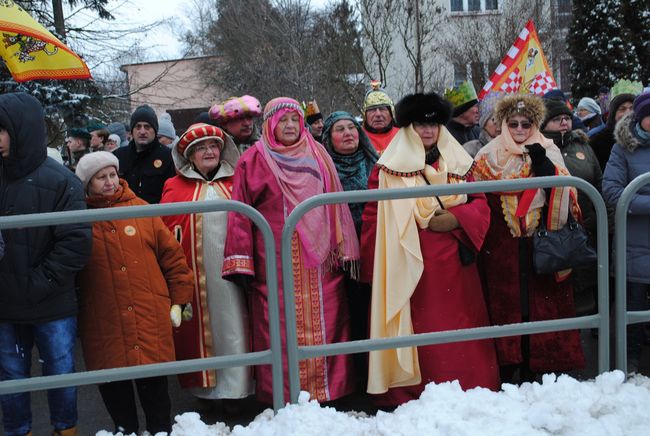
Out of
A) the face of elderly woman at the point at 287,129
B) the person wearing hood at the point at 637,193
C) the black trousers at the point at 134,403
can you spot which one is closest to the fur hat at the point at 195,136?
the face of elderly woman at the point at 287,129

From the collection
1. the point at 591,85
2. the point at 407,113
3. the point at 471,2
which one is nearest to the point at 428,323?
the point at 407,113

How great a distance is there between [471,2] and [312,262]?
22.3 metres

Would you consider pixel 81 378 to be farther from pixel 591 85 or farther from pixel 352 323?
pixel 591 85

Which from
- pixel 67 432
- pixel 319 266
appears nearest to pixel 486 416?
pixel 319 266

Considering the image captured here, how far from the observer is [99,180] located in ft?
12.2

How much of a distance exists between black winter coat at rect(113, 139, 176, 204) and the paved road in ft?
5.12

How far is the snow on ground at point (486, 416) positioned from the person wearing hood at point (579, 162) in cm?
106

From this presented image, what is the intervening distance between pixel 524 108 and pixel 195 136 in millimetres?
1935

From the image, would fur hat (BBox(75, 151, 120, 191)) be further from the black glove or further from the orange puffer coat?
the black glove

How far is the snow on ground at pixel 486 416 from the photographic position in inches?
125

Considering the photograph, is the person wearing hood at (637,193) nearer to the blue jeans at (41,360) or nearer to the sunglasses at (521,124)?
the sunglasses at (521,124)

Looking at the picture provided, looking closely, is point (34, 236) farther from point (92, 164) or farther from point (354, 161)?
point (354, 161)

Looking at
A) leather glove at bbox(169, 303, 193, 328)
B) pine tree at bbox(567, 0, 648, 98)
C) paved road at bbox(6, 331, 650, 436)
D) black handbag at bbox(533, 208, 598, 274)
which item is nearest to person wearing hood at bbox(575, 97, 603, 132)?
paved road at bbox(6, 331, 650, 436)

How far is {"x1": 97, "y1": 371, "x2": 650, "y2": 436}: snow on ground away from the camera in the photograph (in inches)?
125
